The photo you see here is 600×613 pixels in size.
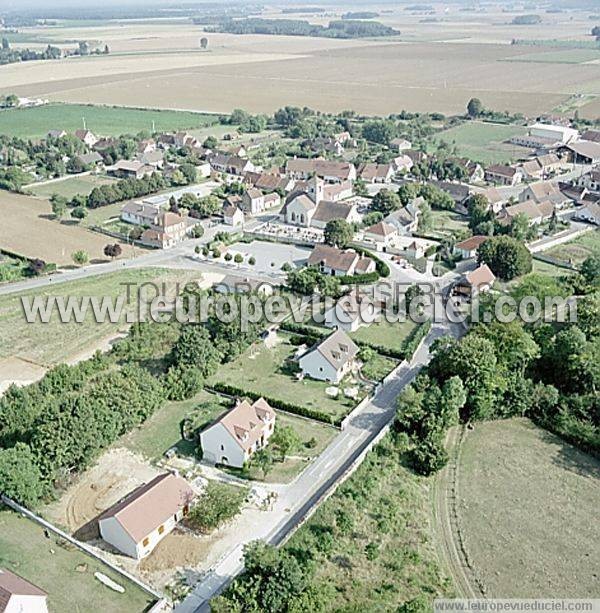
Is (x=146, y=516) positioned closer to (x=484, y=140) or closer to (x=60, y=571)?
Answer: (x=60, y=571)

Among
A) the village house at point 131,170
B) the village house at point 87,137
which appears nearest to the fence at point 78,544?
the village house at point 131,170

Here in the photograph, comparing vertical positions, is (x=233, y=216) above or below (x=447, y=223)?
above

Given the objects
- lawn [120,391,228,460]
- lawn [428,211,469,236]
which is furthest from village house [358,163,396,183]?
lawn [120,391,228,460]

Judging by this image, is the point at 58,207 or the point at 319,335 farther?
the point at 58,207

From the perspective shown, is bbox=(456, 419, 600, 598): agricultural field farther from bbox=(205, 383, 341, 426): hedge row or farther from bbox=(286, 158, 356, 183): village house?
bbox=(286, 158, 356, 183): village house

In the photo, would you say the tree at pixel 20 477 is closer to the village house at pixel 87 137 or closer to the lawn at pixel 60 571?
the lawn at pixel 60 571

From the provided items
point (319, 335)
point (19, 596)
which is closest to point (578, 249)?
point (319, 335)
